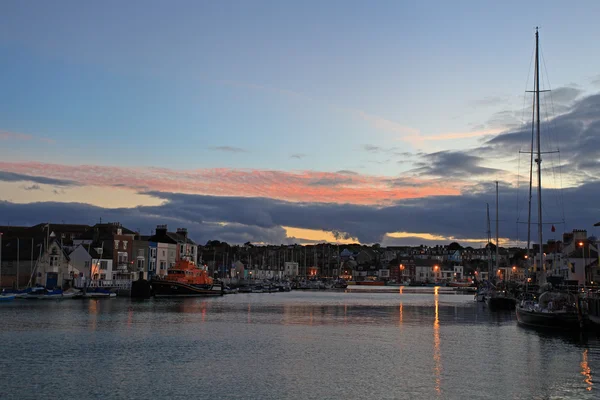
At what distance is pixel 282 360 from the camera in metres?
38.4

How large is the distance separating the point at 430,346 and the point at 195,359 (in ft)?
56.8

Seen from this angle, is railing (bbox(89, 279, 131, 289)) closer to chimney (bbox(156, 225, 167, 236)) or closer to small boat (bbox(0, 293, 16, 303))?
small boat (bbox(0, 293, 16, 303))

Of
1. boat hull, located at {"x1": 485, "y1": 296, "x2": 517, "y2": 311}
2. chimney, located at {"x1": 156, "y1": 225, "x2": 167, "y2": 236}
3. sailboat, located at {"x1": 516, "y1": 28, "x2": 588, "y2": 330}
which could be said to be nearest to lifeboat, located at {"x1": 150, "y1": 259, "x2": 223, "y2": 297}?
chimney, located at {"x1": 156, "y1": 225, "x2": 167, "y2": 236}

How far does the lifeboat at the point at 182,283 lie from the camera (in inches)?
4122

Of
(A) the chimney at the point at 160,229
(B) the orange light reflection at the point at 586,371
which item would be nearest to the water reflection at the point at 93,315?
(B) the orange light reflection at the point at 586,371

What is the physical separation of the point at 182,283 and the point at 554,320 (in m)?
67.4

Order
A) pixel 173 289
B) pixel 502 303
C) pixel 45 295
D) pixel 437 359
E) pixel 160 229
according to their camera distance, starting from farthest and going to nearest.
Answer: pixel 160 229 → pixel 173 289 → pixel 45 295 → pixel 502 303 → pixel 437 359

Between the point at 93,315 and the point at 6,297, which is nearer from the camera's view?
the point at 93,315

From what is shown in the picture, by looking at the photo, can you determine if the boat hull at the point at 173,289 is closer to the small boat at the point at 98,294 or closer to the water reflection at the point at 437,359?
the small boat at the point at 98,294

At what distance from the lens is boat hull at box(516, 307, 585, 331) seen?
51.8m

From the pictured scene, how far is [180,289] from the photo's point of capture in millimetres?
107250

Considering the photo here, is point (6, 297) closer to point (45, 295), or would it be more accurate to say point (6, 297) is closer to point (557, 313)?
point (45, 295)

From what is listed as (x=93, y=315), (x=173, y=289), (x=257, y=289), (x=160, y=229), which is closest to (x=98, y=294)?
(x=173, y=289)

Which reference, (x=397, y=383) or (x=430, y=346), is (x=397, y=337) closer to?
(x=430, y=346)
